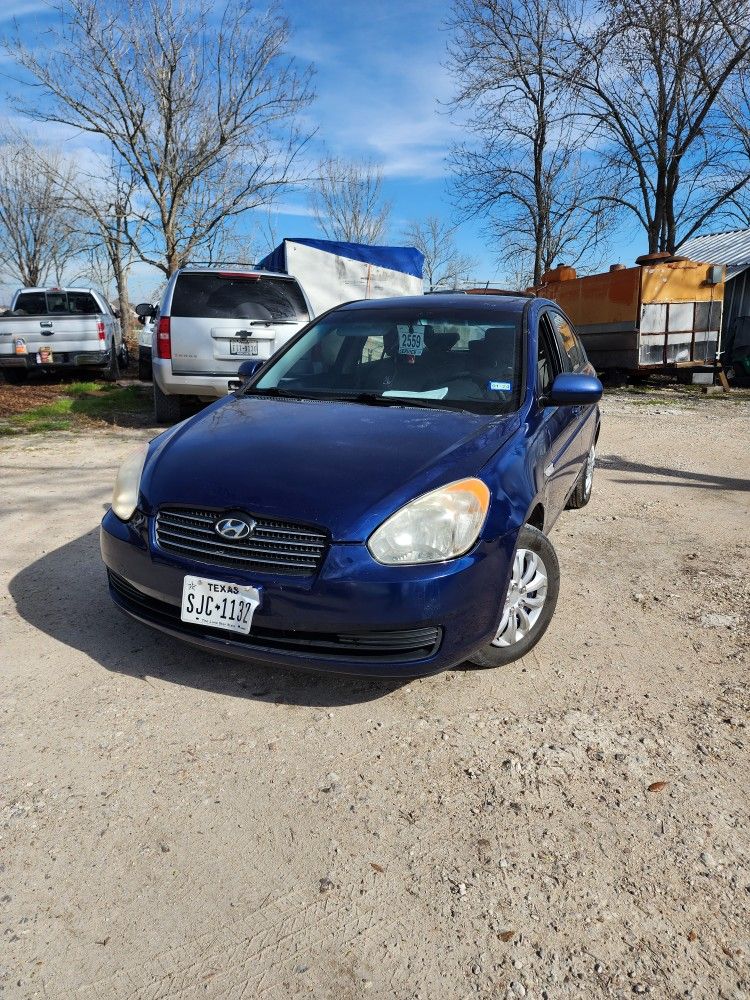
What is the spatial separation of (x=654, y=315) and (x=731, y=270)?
8.55m

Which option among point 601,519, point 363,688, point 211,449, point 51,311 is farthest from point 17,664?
point 51,311

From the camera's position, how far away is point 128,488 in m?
2.98

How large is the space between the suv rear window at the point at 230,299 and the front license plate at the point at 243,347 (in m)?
0.29

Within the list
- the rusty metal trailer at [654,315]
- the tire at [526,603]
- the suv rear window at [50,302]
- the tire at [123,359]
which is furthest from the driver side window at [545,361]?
the tire at [123,359]

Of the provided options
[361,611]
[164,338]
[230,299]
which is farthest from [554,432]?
[164,338]

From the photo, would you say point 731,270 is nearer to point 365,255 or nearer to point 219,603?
point 365,255

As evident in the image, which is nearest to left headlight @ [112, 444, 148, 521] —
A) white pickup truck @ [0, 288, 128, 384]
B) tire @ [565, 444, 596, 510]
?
tire @ [565, 444, 596, 510]

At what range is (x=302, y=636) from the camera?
2510 mm

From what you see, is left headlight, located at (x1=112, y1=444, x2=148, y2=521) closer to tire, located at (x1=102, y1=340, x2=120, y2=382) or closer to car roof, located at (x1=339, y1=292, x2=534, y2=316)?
car roof, located at (x1=339, y1=292, x2=534, y2=316)

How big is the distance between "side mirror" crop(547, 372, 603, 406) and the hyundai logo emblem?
1.71m

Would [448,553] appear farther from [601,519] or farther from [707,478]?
[707,478]

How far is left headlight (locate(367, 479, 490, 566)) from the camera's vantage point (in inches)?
96.9

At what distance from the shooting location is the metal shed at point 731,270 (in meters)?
18.2

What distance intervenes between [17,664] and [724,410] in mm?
11557
